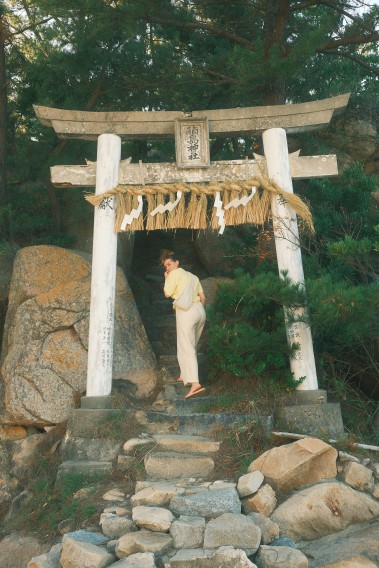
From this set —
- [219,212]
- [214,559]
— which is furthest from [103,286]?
[214,559]

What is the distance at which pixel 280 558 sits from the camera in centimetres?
486

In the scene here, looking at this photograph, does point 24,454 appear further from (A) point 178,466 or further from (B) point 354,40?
(B) point 354,40

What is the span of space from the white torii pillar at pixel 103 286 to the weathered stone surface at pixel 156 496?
1672mm

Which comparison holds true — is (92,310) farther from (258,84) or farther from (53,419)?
(258,84)

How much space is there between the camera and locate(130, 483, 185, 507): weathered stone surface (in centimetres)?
571

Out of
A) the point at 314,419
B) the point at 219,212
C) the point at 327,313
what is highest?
the point at 219,212

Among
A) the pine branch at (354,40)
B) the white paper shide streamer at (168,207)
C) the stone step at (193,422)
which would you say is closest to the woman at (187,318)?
the stone step at (193,422)

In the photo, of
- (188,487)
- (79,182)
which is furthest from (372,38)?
(188,487)

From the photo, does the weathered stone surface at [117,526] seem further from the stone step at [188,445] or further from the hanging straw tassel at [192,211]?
the hanging straw tassel at [192,211]

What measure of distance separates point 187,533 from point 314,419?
2286mm

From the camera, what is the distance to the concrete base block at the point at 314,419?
22.5 ft

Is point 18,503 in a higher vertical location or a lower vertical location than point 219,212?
lower

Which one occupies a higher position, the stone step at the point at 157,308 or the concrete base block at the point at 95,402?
the stone step at the point at 157,308

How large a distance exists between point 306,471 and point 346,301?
1.63m
